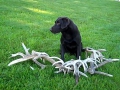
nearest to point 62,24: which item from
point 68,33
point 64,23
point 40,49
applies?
point 64,23

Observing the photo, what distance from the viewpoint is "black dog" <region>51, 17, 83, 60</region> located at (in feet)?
13.8

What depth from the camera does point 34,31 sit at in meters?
6.34

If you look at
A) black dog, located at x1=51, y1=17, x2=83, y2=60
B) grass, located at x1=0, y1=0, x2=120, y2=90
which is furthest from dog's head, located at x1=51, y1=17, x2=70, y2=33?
grass, located at x1=0, y1=0, x2=120, y2=90

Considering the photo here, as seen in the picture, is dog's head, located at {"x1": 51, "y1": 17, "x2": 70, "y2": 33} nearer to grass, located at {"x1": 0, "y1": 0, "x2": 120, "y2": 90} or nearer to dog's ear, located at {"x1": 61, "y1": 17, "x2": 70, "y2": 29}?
dog's ear, located at {"x1": 61, "y1": 17, "x2": 70, "y2": 29}

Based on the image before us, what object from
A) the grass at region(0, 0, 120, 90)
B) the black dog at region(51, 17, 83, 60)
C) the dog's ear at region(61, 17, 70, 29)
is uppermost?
the dog's ear at region(61, 17, 70, 29)

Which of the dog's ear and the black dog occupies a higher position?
the dog's ear

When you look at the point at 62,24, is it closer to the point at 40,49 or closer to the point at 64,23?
the point at 64,23

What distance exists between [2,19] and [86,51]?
3834 millimetres

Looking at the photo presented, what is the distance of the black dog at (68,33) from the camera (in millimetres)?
4199

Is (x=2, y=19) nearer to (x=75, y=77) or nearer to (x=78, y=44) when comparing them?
(x=78, y=44)

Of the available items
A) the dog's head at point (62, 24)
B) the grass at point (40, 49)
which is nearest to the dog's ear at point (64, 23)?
the dog's head at point (62, 24)

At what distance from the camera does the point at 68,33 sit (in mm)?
4285

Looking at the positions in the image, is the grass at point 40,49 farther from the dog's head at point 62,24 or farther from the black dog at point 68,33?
the dog's head at point 62,24

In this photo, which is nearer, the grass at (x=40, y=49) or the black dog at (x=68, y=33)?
the grass at (x=40, y=49)
